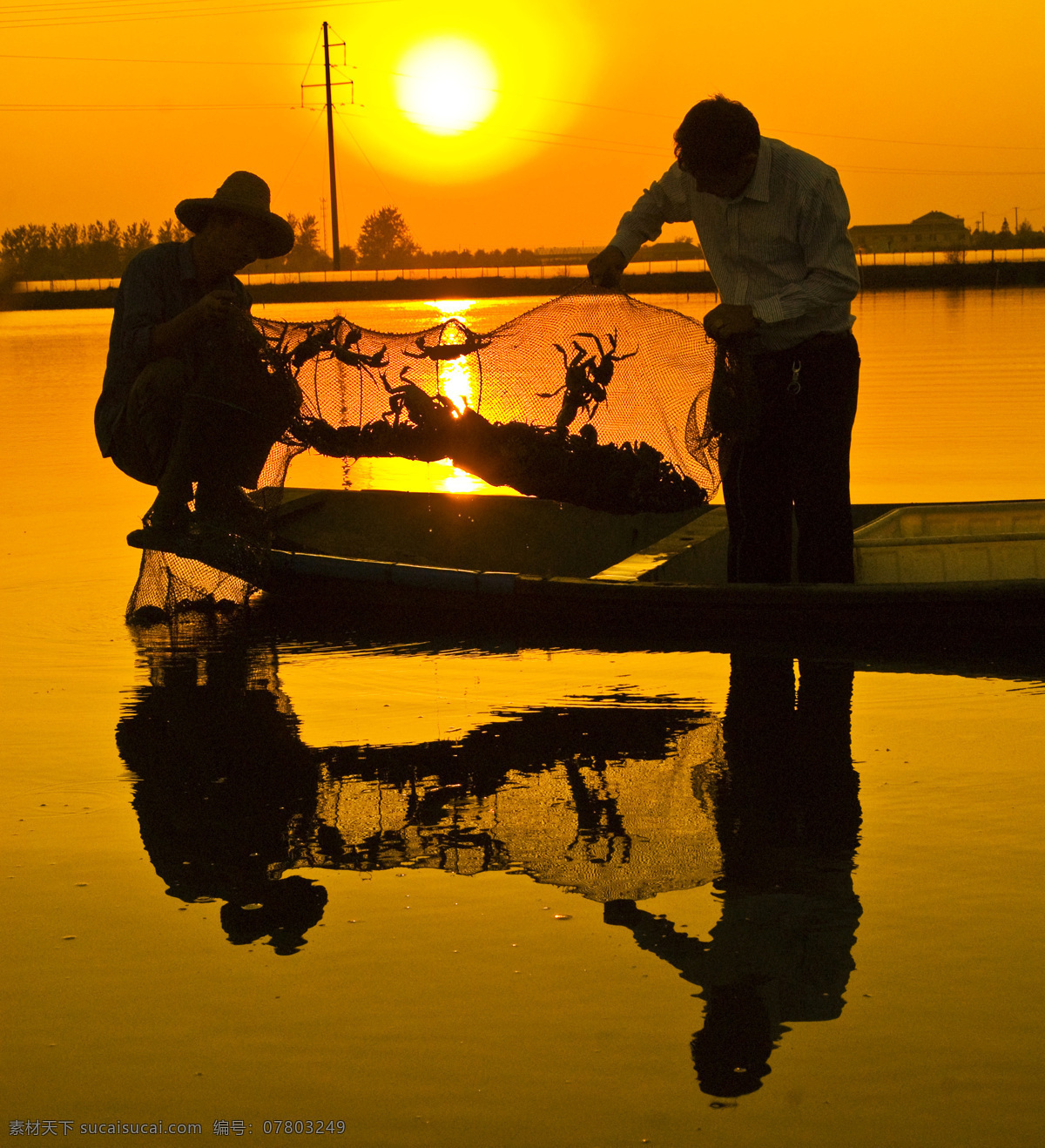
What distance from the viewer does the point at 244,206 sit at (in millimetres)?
6059

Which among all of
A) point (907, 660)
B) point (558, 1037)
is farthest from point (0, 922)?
point (907, 660)

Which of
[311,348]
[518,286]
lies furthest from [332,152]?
[311,348]

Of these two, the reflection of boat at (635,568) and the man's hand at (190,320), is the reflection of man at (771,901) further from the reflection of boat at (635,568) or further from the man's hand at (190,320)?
the man's hand at (190,320)

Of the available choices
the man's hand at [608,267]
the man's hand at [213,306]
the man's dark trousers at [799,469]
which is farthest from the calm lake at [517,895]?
the man's hand at [608,267]

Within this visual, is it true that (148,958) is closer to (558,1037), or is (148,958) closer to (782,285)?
(558,1037)

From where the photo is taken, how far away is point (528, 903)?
349cm

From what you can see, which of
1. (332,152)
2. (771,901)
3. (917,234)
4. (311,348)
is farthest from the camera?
(917,234)

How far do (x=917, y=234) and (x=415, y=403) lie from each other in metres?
186

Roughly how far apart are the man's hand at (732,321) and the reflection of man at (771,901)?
1405 mm

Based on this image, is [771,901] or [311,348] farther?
[311,348]

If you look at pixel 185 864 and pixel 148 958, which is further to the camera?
pixel 185 864

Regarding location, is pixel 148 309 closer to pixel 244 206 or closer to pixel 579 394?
pixel 244 206

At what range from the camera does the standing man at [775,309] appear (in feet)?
18.0

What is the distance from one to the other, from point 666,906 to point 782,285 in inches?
116
